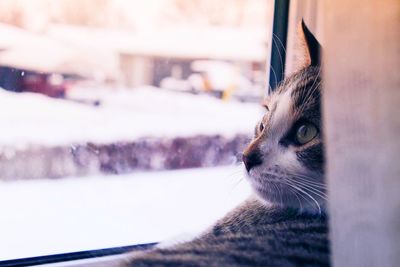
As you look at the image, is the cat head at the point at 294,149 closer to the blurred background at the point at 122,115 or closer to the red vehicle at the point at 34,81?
the blurred background at the point at 122,115

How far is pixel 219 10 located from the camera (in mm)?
1082

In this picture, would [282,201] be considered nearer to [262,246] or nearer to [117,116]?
[262,246]

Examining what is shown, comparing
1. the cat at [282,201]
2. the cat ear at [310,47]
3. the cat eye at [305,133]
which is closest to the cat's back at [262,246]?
the cat at [282,201]

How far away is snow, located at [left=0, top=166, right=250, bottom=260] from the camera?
0.96 metres

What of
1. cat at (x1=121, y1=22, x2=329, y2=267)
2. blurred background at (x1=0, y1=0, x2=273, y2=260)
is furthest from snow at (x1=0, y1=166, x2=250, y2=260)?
cat at (x1=121, y1=22, x2=329, y2=267)

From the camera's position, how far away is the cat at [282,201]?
0.67 meters

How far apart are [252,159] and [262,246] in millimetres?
186

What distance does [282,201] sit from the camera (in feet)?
2.63

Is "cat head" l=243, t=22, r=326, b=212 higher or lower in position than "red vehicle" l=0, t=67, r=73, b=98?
lower

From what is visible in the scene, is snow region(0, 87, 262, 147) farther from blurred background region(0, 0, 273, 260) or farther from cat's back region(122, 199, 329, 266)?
cat's back region(122, 199, 329, 266)

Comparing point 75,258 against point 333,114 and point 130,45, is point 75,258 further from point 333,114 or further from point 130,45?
point 333,114

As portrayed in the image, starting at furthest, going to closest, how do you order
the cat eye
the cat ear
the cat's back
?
the cat ear < the cat eye < the cat's back

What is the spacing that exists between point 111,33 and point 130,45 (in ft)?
0.17

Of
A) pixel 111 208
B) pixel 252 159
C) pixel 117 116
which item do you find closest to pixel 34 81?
pixel 117 116
